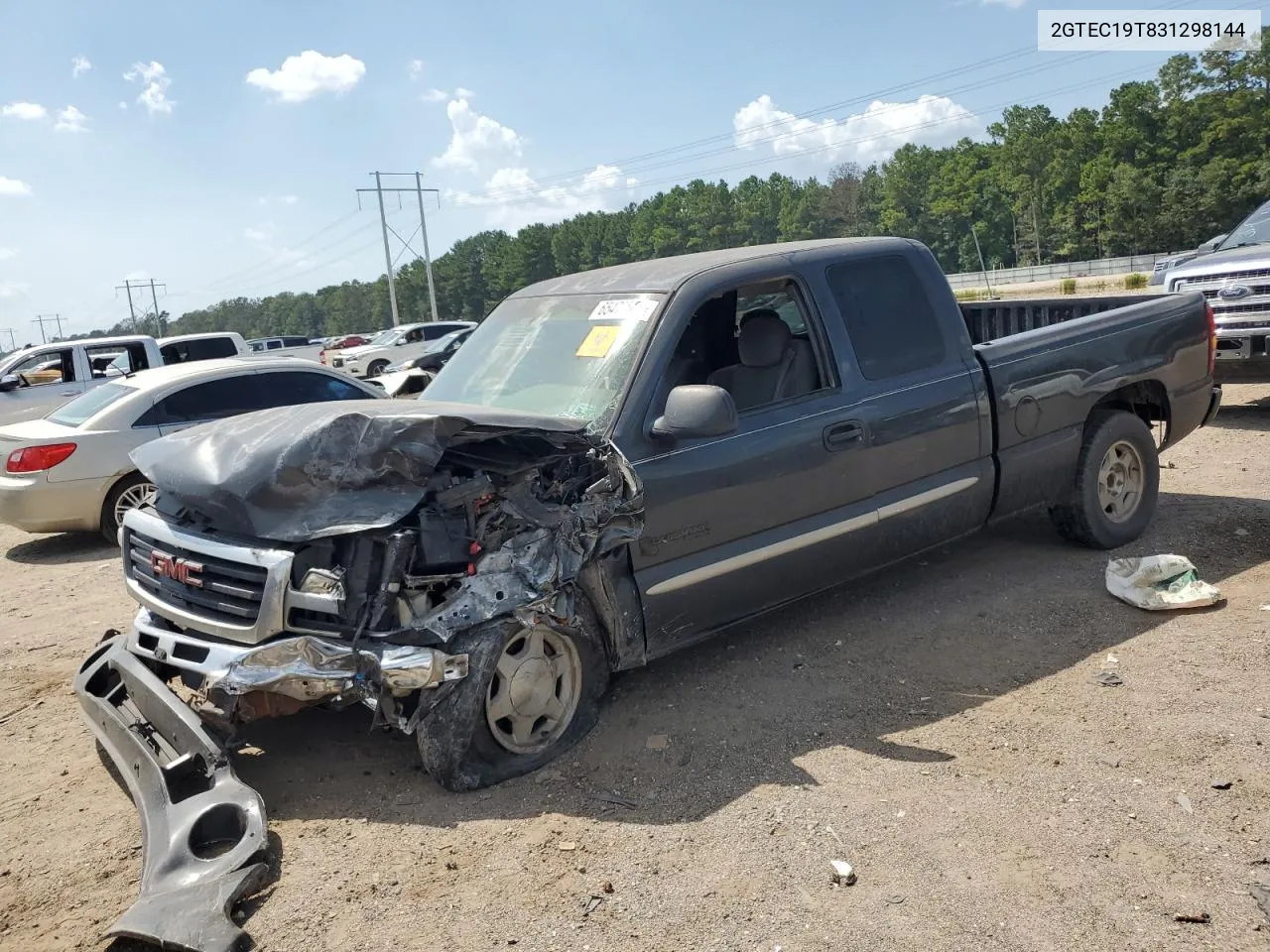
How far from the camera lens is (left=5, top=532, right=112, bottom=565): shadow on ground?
8203mm

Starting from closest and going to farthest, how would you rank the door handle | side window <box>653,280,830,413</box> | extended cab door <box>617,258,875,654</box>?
extended cab door <box>617,258,875,654</box> < the door handle < side window <box>653,280,830,413</box>

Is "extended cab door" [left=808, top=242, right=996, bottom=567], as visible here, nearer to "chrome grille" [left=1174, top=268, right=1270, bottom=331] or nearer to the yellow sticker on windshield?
the yellow sticker on windshield

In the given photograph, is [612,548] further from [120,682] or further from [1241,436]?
[1241,436]

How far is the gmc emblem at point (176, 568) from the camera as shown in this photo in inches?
141

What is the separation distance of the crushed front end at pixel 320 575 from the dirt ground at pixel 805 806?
343 mm

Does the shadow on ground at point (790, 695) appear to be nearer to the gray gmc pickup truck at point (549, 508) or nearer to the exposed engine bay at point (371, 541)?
the gray gmc pickup truck at point (549, 508)

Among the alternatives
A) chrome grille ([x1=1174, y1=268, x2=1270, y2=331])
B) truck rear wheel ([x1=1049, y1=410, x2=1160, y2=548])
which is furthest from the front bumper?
chrome grille ([x1=1174, y1=268, x2=1270, y2=331])

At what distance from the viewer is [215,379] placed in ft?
28.2

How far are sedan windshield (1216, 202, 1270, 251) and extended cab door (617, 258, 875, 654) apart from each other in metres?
8.60

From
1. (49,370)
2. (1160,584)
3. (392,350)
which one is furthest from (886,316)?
(392,350)

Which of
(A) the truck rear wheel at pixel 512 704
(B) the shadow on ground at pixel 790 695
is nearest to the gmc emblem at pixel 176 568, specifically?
(B) the shadow on ground at pixel 790 695

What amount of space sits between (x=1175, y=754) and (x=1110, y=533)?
246 centimetres

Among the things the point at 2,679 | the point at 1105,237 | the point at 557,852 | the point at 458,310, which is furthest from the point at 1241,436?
the point at 458,310

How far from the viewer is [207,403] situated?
8562 mm
